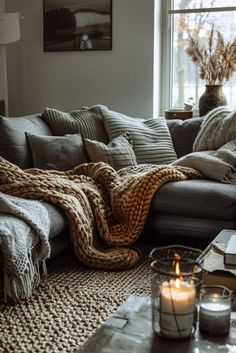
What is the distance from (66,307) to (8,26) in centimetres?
270

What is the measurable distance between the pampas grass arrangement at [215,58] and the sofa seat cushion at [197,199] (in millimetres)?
1327

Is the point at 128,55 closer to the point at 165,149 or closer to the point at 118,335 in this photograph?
the point at 165,149

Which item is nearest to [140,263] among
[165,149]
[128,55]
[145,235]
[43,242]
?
[145,235]

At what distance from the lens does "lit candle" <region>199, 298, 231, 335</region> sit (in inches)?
51.7

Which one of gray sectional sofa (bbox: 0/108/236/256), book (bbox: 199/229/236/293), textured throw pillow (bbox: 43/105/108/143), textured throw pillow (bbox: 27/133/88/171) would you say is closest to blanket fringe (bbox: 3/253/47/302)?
gray sectional sofa (bbox: 0/108/236/256)

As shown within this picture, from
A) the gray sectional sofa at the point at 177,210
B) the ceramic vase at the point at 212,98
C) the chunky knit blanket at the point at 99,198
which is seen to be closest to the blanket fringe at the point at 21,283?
the gray sectional sofa at the point at 177,210

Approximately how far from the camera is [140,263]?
290cm

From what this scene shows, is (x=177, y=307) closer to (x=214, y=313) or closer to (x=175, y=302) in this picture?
(x=175, y=302)

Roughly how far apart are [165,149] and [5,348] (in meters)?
1.98

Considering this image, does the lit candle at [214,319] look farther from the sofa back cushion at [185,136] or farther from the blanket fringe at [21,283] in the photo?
the sofa back cushion at [185,136]

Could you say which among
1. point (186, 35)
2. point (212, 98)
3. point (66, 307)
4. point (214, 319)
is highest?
point (186, 35)

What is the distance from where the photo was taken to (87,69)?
4.60 m

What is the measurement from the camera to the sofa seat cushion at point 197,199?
112 inches

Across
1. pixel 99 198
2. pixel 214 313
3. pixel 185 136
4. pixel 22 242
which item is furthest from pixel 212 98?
pixel 214 313
